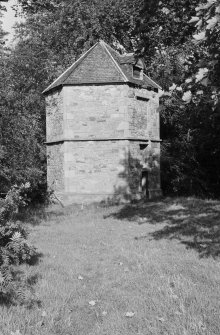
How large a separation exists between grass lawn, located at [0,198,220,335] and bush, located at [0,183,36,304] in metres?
0.33

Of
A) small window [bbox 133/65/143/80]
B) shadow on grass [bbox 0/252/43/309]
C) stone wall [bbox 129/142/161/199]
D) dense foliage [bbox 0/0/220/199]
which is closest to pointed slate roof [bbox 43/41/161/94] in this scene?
small window [bbox 133/65/143/80]

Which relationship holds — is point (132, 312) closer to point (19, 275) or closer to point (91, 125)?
point (19, 275)

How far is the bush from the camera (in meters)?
4.92

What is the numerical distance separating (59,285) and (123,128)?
16343 millimetres

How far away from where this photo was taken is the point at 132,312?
517 centimetres

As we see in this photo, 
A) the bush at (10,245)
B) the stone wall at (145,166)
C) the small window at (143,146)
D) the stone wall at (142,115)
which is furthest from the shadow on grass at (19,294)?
the small window at (143,146)

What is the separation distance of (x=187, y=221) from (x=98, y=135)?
408 inches

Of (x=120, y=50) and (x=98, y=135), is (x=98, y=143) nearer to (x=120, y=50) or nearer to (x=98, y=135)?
(x=98, y=135)

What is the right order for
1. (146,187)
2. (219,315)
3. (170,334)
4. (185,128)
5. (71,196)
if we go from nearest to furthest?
(170,334) < (219,315) < (71,196) < (146,187) < (185,128)

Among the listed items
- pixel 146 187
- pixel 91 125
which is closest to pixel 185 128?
pixel 146 187

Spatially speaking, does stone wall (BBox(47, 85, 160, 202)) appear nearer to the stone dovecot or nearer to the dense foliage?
the stone dovecot

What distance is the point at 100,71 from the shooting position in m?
22.8

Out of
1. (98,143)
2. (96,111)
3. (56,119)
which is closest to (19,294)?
(98,143)

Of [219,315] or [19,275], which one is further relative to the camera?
[19,275]
